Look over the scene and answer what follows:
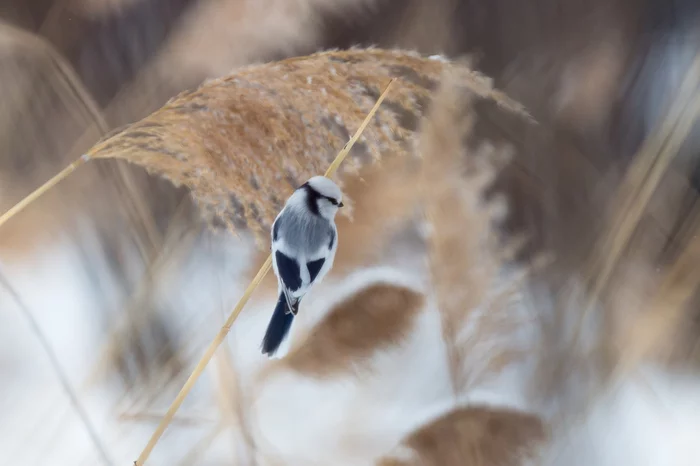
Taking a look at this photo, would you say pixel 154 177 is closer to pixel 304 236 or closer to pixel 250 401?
pixel 304 236

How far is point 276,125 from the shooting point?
718 mm

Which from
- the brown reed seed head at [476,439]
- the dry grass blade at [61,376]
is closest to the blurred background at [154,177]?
the dry grass blade at [61,376]

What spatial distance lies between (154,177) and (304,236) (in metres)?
0.32

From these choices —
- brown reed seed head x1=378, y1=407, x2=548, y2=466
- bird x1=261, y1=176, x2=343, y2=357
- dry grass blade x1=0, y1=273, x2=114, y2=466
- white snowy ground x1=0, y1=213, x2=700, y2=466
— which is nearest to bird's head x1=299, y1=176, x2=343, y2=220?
bird x1=261, y1=176, x2=343, y2=357

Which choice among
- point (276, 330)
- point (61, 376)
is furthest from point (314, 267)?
point (61, 376)

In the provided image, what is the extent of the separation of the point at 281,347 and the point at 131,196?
40 cm

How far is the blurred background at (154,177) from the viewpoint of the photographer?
773 millimetres

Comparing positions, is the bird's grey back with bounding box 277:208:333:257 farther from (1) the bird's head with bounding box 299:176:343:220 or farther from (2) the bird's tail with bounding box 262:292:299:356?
(2) the bird's tail with bounding box 262:292:299:356

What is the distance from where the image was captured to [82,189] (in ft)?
2.75

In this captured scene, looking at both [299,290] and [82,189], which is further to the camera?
[82,189]

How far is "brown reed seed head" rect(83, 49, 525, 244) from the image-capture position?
0.71 metres

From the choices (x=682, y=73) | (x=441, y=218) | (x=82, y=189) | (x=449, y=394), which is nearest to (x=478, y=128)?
(x=441, y=218)

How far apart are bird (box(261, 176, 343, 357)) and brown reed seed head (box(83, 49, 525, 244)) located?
3 cm

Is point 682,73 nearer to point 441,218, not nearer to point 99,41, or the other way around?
point 441,218
